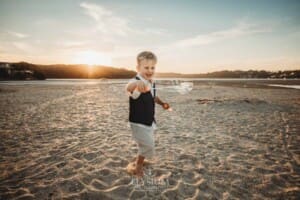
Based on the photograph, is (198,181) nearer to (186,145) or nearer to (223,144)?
(186,145)

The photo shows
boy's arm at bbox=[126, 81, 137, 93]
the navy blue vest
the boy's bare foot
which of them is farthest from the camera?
the boy's bare foot

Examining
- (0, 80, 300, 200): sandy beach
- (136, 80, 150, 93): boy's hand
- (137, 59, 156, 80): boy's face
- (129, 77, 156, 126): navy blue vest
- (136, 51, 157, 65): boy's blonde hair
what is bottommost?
(0, 80, 300, 200): sandy beach

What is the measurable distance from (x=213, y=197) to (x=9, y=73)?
8598 cm

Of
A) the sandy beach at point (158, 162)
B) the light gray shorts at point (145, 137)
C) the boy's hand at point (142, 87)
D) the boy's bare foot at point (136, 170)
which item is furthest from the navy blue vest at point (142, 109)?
the sandy beach at point (158, 162)

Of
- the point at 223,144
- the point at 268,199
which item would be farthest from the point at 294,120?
the point at 268,199

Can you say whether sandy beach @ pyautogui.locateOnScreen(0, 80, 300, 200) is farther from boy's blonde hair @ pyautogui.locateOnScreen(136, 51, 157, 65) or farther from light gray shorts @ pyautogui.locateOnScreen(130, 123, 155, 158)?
boy's blonde hair @ pyautogui.locateOnScreen(136, 51, 157, 65)

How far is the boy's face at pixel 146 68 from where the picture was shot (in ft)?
9.53

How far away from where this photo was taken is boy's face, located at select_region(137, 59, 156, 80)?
2.91m

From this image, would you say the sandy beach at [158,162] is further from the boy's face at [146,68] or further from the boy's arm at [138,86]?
the boy's face at [146,68]

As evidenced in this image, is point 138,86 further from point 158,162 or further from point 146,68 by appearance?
point 158,162

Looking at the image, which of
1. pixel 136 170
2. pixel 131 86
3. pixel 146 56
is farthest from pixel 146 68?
pixel 136 170

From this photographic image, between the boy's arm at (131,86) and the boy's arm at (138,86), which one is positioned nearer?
the boy's arm at (138,86)

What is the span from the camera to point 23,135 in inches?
247

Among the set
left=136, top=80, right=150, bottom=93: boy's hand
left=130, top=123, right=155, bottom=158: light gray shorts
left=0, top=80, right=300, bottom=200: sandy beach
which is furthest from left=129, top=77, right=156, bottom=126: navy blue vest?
left=0, top=80, right=300, bottom=200: sandy beach
